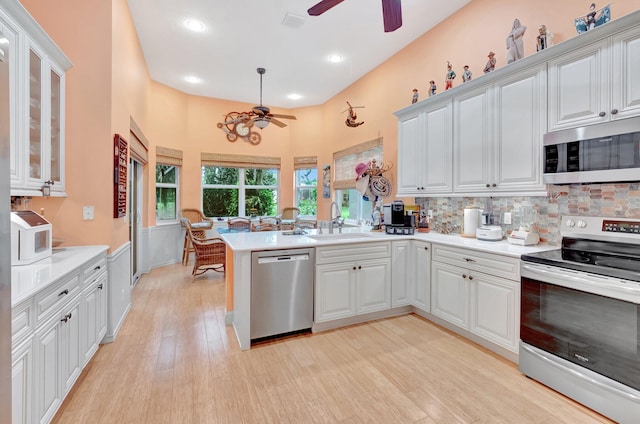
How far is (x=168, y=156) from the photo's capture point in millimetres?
5527

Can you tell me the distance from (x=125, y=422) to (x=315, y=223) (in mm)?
4751

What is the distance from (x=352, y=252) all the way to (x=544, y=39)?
242 cm

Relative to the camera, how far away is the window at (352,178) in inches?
189

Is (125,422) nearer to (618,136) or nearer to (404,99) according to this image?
(618,136)

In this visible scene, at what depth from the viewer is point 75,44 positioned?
253 cm

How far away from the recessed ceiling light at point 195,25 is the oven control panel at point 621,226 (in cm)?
444

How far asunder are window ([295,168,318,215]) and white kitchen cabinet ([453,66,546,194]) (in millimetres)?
3818

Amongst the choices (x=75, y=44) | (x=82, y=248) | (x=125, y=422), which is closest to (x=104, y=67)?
(x=75, y=44)

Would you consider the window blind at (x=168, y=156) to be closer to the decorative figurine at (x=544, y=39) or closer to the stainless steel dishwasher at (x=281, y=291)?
the stainless steel dishwasher at (x=281, y=291)

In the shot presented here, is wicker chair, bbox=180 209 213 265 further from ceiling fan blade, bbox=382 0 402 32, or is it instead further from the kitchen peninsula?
ceiling fan blade, bbox=382 0 402 32

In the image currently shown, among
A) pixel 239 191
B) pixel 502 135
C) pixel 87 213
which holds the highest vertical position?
pixel 502 135

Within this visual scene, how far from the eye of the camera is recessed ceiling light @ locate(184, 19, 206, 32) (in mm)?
3482

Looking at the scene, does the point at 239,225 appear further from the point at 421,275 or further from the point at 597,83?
the point at 597,83

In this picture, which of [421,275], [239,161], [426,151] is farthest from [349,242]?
[239,161]
